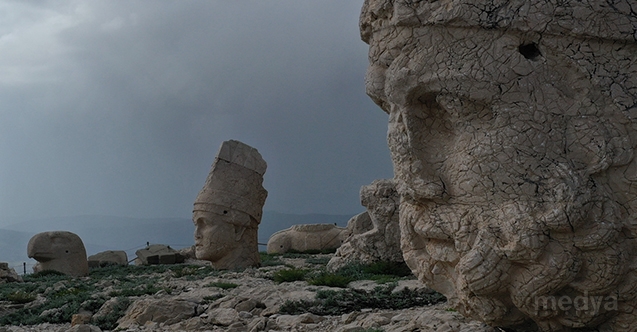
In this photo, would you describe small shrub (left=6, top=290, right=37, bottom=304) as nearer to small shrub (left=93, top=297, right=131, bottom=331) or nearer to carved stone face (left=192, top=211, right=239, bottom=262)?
small shrub (left=93, top=297, right=131, bottom=331)

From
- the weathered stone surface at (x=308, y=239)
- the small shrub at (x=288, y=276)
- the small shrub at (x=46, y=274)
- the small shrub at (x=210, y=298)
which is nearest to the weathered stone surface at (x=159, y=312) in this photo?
the small shrub at (x=210, y=298)

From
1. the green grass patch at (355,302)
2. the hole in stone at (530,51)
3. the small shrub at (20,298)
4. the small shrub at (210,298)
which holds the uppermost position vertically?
the hole in stone at (530,51)

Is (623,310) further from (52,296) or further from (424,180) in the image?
(52,296)

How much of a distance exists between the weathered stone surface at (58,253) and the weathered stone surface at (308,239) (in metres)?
5.83

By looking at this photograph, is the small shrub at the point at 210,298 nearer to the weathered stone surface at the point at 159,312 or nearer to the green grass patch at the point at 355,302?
the weathered stone surface at the point at 159,312

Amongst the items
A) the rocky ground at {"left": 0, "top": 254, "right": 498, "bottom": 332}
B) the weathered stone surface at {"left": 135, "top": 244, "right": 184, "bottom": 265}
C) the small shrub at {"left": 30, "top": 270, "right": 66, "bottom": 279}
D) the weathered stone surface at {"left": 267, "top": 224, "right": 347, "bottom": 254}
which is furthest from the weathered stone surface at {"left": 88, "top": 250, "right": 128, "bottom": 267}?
the rocky ground at {"left": 0, "top": 254, "right": 498, "bottom": 332}

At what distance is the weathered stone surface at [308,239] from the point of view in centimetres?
1797

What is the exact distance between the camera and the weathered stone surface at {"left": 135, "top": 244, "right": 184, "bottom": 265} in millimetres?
16141

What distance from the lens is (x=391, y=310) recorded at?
5.97 m

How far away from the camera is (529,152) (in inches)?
130

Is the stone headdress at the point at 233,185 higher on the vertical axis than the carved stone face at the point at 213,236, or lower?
higher

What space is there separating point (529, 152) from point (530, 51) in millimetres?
576

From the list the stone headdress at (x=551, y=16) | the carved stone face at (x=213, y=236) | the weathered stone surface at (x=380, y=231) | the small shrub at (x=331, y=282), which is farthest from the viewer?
the carved stone face at (x=213, y=236)

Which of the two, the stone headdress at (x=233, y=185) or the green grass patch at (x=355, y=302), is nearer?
the green grass patch at (x=355, y=302)
